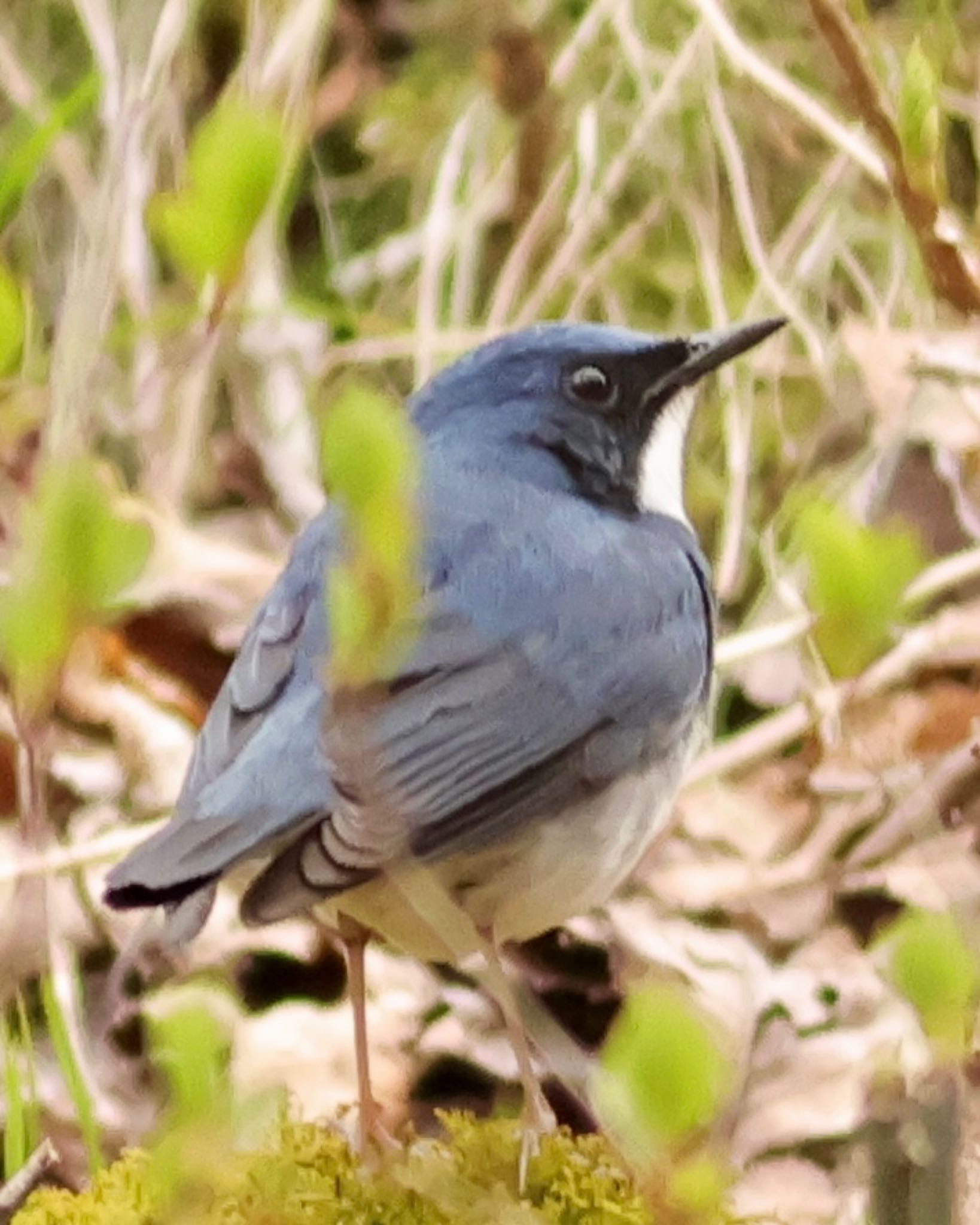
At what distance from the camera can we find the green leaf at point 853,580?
82 cm

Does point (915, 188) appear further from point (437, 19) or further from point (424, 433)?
point (437, 19)

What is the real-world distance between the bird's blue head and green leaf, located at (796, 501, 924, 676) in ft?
2.57

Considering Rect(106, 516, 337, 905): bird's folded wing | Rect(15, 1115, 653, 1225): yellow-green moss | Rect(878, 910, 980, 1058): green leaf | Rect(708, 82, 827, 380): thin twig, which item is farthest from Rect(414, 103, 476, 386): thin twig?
Rect(878, 910, 980, 1058): green leaf

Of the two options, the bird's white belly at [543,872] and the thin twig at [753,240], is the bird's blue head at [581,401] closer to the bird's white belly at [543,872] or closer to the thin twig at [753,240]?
the bird's white belly at [543,872]

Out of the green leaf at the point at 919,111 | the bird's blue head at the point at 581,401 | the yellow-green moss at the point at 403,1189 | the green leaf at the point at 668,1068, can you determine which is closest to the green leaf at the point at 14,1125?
the yellow-green moss at the point at 403,1189

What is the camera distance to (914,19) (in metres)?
2.96

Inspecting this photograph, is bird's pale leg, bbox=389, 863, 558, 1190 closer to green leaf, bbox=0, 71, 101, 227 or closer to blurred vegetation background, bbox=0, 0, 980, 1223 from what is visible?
blurred vegetation background, bbox=0, 0, 980, 1223

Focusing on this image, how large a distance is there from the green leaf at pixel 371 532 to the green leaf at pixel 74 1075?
83 centimetres

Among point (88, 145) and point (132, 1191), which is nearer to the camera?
point (132, 1191)

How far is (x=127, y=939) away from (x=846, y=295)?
1.78 metres

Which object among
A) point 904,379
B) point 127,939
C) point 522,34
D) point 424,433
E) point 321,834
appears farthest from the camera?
point 522,34

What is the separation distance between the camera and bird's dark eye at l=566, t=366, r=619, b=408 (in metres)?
1.62

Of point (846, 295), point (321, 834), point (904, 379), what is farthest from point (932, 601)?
point (321, 834)

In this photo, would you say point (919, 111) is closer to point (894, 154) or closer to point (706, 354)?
point (894, 154)
